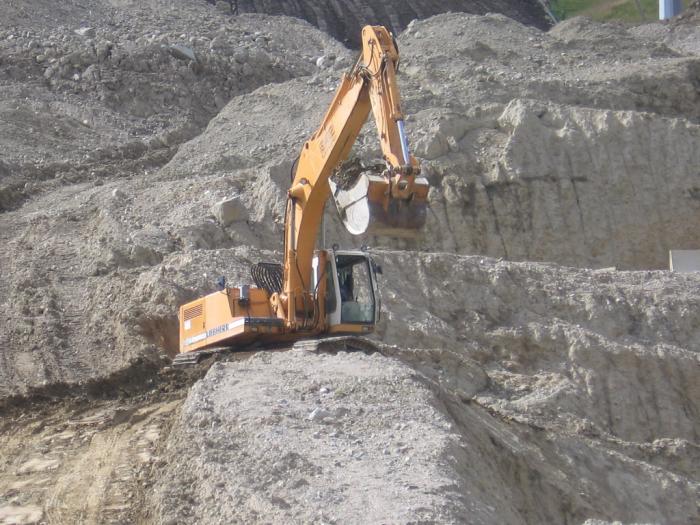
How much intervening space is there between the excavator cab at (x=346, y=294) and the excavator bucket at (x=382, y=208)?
221 cm

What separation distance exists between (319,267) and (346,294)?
1.59ft

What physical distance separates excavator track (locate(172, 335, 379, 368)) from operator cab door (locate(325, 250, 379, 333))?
17 centimetres

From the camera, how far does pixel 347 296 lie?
601 inches

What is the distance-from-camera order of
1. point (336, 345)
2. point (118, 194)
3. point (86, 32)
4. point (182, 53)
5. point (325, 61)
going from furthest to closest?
point (325, 61) → point (86, 32) → point (182, 53) → point (118, 194) → point (336, 345)

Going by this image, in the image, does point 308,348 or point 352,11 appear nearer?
point 308,348

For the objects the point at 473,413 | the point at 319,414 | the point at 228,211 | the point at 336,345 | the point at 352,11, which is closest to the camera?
the point at 319,414

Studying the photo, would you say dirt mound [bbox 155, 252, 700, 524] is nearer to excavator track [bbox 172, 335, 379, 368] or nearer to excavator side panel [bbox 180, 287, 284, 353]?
excavator track [bbox 172, 335, 379, 368]

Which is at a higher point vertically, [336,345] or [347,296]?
[347,296]

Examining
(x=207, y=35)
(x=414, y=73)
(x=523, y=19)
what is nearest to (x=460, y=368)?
(x=414, y=73)

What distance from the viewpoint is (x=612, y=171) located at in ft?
85.7

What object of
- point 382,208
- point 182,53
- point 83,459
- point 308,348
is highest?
point 182,53

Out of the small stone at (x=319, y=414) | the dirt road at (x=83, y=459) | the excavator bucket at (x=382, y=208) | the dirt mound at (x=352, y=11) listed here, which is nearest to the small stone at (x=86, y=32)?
the dirt mound at (x=352, y=11)

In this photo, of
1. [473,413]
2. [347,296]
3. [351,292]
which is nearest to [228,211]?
[351,292]

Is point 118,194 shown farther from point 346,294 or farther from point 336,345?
point 336,345
